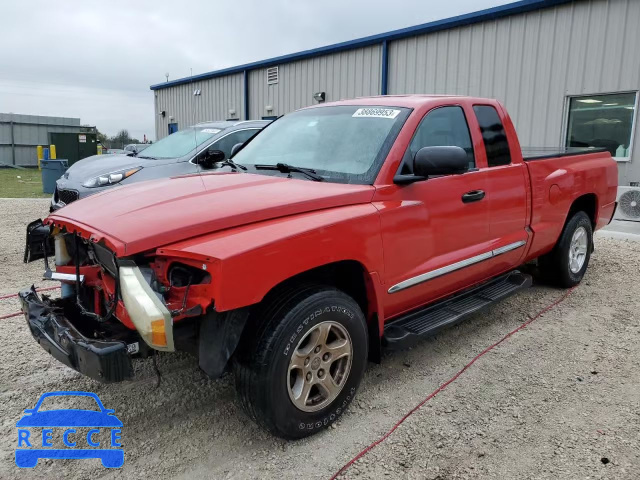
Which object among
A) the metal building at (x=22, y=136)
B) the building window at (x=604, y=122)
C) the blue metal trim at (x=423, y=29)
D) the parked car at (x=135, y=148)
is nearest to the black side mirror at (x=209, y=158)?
the parked car at (x=135, y=148)

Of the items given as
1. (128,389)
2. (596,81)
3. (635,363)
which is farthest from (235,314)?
(596,81)

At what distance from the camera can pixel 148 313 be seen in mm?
2170

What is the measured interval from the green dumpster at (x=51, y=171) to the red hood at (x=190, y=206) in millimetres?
12382

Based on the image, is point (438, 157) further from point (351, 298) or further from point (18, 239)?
point (18, 239)

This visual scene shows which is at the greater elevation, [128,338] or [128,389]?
[128,338]

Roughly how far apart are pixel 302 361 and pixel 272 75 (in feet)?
51.4

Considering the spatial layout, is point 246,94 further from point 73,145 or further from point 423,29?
point 73,145

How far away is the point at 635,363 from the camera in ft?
12.2

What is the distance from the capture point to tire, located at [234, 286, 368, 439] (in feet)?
8.18

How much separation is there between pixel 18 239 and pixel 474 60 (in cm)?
966

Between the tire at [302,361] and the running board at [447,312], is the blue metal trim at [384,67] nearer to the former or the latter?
the running board at [447,312]

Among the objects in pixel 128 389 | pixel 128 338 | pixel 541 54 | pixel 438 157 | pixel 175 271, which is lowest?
pixel 128 389

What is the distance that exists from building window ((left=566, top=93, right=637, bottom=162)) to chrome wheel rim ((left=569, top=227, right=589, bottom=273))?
187 inches

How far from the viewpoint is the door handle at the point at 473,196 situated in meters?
3.60
